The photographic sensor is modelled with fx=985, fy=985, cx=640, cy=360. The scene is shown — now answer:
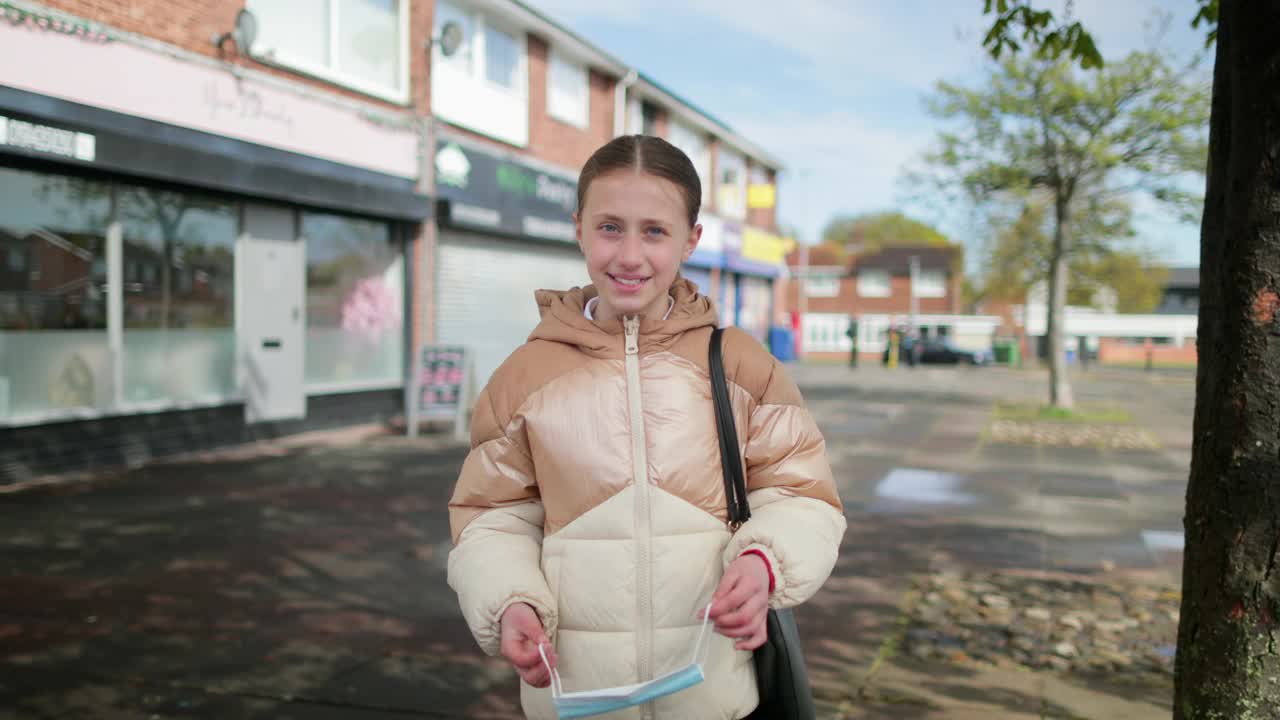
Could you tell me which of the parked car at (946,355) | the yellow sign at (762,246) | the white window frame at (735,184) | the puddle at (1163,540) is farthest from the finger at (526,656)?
the parked car at (946,355)

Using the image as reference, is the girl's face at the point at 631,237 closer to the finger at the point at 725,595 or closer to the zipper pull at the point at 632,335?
the zipper pull at the point at 632,335

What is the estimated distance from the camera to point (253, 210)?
11.7 m

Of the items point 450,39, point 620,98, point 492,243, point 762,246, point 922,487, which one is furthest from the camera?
point 762,246

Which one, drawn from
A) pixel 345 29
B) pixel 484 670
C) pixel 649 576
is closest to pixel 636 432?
pixel 649 576

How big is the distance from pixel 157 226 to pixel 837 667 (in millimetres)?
8966

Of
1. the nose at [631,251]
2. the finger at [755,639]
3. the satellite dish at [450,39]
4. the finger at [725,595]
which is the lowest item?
the finger at [755,639]

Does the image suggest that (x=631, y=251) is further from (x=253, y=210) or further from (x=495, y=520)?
(x=253, y=210)

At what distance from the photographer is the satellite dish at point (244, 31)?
436 inches

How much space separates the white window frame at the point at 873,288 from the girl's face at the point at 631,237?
62156mm

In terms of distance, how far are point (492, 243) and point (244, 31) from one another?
5900 mm

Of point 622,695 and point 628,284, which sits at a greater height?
point 628,284

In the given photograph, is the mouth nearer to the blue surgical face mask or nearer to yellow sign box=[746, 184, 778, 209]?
the blue surgical face mask

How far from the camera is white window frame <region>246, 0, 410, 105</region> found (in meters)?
11.6

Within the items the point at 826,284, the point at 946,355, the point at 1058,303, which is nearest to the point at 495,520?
the point at 1058,303
